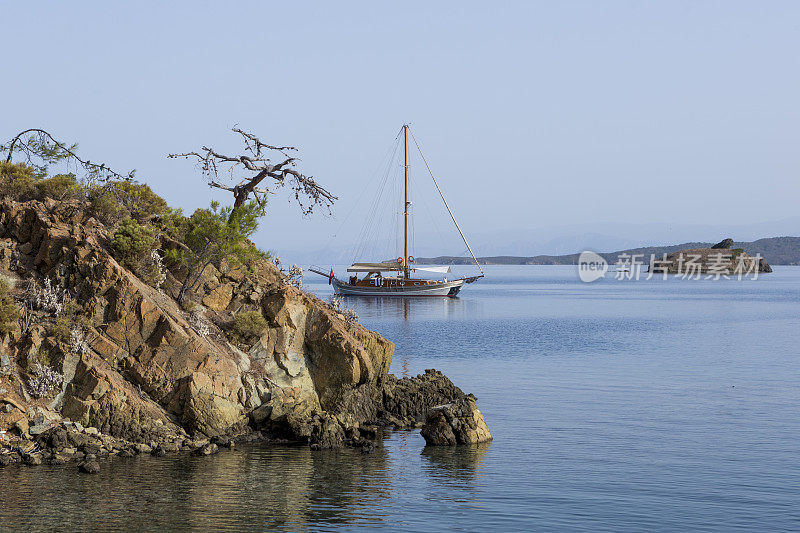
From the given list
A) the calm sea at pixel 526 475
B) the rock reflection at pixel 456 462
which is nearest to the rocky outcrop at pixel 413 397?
the calm sea at pixel 526 475

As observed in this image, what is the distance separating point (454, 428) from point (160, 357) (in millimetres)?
9719

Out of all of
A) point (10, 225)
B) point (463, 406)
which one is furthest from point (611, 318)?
point (10, 225)

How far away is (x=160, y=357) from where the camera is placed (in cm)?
2741

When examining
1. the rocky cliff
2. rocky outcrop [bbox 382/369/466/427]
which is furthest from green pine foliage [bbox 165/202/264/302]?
rocky outcrop [bbox 382/369/466/427]

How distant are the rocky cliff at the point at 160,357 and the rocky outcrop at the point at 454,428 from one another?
6.85ft

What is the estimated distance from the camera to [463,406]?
29.9 meters

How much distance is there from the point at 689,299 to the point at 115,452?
115747mm

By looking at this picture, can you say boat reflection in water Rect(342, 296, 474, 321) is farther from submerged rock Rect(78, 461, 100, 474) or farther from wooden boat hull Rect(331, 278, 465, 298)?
submerged rock Rect(78, 461, 100, 474)

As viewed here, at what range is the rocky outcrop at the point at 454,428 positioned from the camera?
28.3 m

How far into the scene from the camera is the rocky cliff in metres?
25.9

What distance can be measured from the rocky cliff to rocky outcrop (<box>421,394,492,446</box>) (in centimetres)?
209

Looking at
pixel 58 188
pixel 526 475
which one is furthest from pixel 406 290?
pixel 526 475

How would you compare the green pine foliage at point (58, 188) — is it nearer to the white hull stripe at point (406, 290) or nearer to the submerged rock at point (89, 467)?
the submerged rock at point (89, 467)

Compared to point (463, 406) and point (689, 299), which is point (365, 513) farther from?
point (689, 299)
